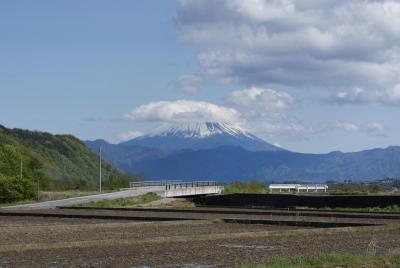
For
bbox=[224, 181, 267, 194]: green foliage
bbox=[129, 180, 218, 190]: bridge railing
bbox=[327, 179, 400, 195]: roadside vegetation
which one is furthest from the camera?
bbox=[224, 181, 267, 194]: green foliage

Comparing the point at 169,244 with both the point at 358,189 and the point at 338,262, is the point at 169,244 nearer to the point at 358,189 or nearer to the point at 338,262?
the point at 338,262

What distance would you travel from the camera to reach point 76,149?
571 ft

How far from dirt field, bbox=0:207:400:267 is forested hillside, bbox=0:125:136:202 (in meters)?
64.6

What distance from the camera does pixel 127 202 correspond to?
208 feet

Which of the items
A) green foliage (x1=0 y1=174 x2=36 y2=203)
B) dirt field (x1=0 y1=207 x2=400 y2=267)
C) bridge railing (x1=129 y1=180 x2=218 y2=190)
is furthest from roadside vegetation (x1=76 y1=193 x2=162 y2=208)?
dirt field (x1=0 y1=207 x2=400 y2=267)

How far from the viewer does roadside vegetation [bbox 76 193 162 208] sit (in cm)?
5871

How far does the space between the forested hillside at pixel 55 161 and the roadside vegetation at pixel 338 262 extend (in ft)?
256

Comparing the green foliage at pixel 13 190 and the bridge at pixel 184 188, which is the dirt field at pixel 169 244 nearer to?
the green foliage at pixel 13 190

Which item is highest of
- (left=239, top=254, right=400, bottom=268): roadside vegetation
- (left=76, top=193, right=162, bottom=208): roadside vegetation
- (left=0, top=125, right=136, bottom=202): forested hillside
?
(left=0, top=125, right=136, bottom=202): forested hillside

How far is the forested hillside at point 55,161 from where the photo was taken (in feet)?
320

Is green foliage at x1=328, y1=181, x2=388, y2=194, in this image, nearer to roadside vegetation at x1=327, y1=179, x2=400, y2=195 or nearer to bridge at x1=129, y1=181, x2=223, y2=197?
roadside vegetation at x1=327, y1=179, x2=400, y2=195

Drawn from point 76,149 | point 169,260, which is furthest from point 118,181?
point 169,260

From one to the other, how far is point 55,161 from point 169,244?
137m

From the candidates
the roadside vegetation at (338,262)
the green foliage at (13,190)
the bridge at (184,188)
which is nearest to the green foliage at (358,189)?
the bridge at (184,188)
